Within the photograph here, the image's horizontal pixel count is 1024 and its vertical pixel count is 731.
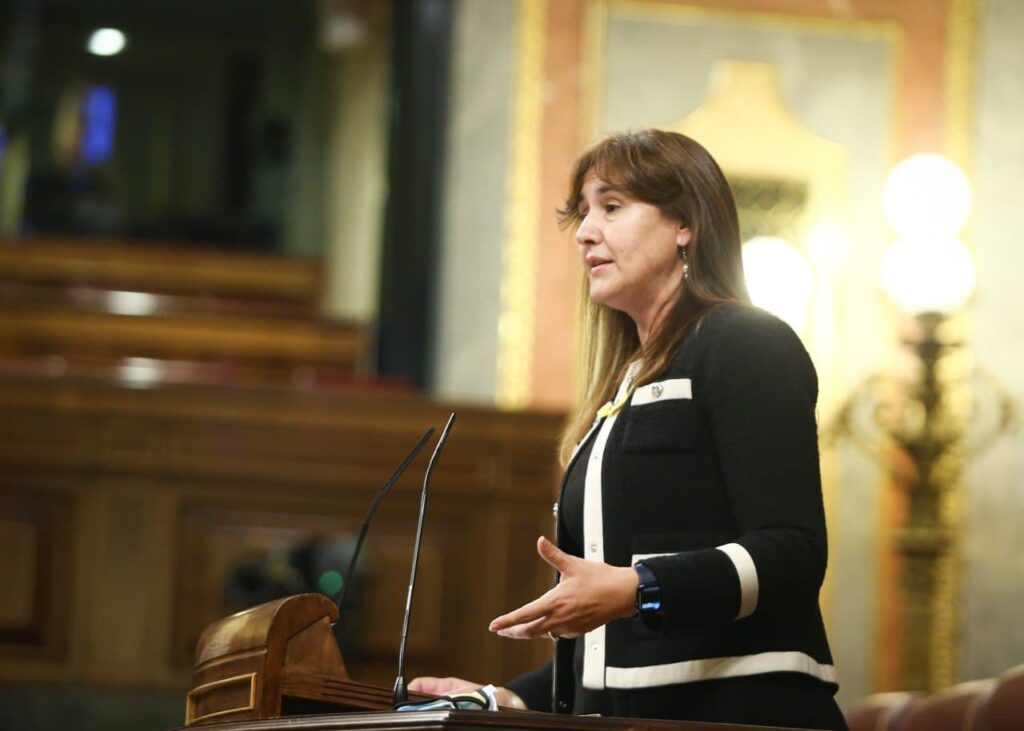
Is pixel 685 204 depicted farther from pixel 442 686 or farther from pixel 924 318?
pixel 924 318

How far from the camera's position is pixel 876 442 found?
5.70 m

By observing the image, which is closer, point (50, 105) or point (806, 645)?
point (806, 645)

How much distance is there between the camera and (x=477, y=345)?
5.88 metres

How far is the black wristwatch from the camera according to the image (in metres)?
1.46

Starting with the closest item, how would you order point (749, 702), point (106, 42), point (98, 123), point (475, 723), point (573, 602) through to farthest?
1. point (475, 723)
2. point (573, 602)
3. point (749, 702)
4. point (98, 123)
5. point (106, 42)

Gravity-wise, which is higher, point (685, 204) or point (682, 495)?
point (685, 204)

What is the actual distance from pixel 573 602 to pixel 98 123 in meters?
9.59

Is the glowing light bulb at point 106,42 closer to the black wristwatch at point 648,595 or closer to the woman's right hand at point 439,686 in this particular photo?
the woman's right hand at point 439,686

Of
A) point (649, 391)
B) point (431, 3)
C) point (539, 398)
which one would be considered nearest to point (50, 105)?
point (431, 3)

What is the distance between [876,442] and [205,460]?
234cm

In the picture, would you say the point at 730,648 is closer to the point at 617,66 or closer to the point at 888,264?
the point at 888,264

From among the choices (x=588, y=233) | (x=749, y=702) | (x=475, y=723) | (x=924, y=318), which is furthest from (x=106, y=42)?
(x=475, y=723)

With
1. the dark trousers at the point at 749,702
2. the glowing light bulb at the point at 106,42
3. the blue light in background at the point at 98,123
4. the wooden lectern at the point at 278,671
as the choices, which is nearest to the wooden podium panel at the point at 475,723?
the wooden lectern at the point at 278,671

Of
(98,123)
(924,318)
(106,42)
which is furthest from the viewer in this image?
(106,42)
